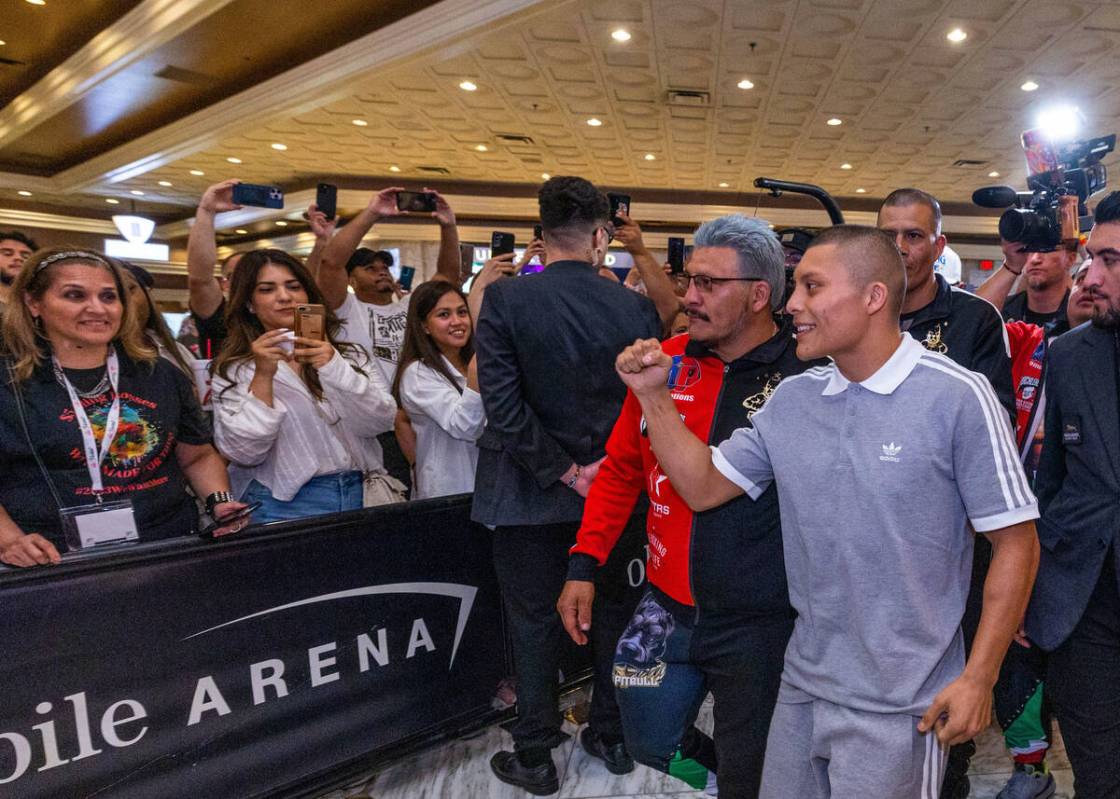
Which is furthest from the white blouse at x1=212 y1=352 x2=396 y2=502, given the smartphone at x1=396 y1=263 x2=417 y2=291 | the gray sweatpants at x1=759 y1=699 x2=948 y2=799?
the smartphone at x1=396 y1=263 x2=417 y2=291

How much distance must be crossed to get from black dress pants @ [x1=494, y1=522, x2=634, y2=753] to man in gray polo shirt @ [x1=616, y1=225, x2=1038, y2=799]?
0.94 m

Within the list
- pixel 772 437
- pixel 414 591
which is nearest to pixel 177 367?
pixel 414 591

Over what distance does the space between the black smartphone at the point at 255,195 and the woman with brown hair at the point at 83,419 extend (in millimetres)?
795

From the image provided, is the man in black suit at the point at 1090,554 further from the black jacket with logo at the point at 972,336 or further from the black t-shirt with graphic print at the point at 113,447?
the black t-shirt with graphic print at the point at 113,447

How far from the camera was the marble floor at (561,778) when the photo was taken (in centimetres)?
231

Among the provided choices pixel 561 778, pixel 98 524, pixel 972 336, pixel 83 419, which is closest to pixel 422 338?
pixel 83 419

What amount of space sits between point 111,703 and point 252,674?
0.34 meters

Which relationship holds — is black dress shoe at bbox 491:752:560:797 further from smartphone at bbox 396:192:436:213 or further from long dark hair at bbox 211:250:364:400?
smartphone at bbox 396:192:436:213

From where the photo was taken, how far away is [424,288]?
9.27 ft

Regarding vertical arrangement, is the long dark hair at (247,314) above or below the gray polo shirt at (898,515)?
above

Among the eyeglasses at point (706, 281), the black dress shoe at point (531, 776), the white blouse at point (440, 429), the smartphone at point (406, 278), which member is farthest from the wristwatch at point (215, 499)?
the smartphone at point (406, 278)

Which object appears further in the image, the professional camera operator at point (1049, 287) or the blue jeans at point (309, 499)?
the professional camera operator at point (1049, 287)

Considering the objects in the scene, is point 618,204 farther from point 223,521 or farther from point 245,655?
point 245,655

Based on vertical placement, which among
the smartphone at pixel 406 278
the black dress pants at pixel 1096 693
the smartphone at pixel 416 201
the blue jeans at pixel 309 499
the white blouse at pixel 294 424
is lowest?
the black dress pants at pixel 1096 693
